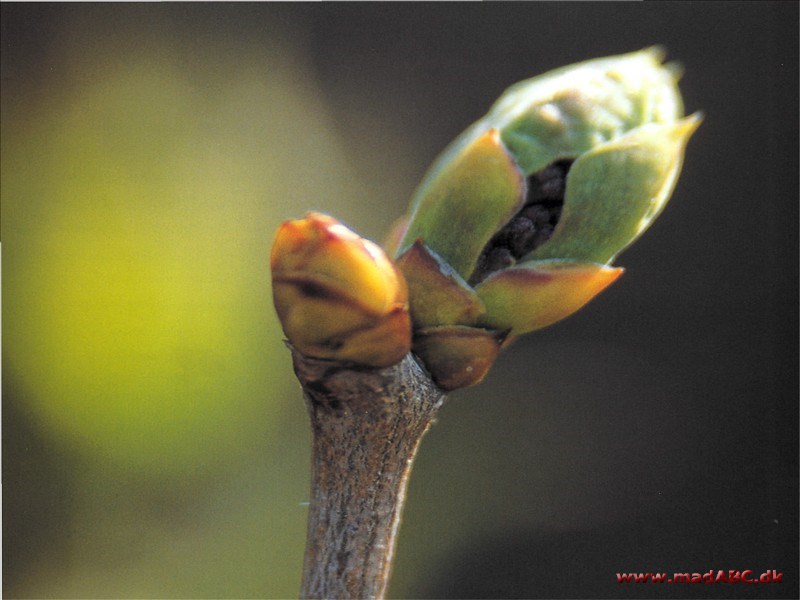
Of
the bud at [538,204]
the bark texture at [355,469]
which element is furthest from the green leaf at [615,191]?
the bark texture at [355,469]

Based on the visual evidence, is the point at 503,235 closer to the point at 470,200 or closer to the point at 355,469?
the point at 470,200

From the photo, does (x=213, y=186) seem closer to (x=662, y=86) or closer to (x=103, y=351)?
(x=103, y=351)

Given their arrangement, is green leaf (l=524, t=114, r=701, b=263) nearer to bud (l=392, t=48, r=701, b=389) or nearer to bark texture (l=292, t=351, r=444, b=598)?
bud (l=392, t=48, r=701, b=389)

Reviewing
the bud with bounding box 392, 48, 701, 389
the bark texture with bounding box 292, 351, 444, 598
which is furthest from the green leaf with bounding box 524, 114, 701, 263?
→ the bark texture with bounding box 292, 351, 444, 598

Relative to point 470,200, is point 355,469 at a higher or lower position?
lower

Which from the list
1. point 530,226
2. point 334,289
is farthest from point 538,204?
point 334,289

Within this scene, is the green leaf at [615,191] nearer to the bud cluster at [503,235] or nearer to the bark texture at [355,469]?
the bud cluster at [503,235]
